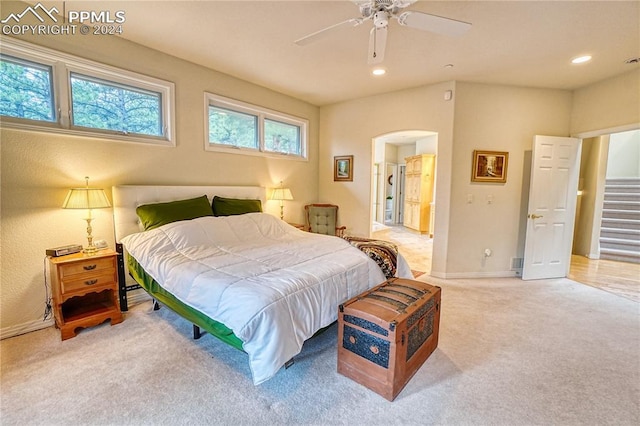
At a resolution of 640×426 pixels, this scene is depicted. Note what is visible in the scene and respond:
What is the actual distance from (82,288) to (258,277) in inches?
67.5

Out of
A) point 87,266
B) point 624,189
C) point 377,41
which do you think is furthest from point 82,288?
point 624,189

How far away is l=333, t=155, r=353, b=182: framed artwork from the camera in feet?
16.1

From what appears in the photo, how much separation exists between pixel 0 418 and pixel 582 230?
7.93 metres

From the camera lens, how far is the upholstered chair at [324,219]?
16.4 feet

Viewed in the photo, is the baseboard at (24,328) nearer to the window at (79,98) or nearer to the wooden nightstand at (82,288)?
the wooden nightstand at (82,288)

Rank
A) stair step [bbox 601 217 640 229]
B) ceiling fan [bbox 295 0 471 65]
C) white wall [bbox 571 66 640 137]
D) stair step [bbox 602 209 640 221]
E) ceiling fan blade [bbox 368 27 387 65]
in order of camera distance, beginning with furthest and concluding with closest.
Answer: stair step [bbox 602 209 640 221]
stair step [bbox 601 217 640 229]
white wall [bbox 571 66 640 137]
ceiling fan blade [bbox 368 27 387 65]
ceiling fan [bbox 295 0 471 65]

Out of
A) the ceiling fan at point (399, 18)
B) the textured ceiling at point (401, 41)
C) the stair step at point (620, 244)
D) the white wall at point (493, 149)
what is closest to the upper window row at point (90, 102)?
the textured ceiling at point (401, 41)

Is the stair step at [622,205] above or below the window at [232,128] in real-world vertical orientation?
below

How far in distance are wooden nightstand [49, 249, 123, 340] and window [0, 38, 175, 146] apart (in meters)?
1.20

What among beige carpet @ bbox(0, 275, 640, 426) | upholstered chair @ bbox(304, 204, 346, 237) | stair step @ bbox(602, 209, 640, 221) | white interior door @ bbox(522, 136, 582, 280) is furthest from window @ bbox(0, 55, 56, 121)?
stair step @ bbox(602, 209, 640, 221)

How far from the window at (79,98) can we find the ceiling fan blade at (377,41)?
7.73ft

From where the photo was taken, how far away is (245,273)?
1.97 m

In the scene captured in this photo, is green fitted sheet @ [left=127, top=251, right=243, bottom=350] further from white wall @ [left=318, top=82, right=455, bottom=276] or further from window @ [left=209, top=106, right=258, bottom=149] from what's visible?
white wall @ [left=318, top=82, right=455, bottom=276]

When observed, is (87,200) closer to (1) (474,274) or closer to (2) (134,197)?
(2) (134,197)
